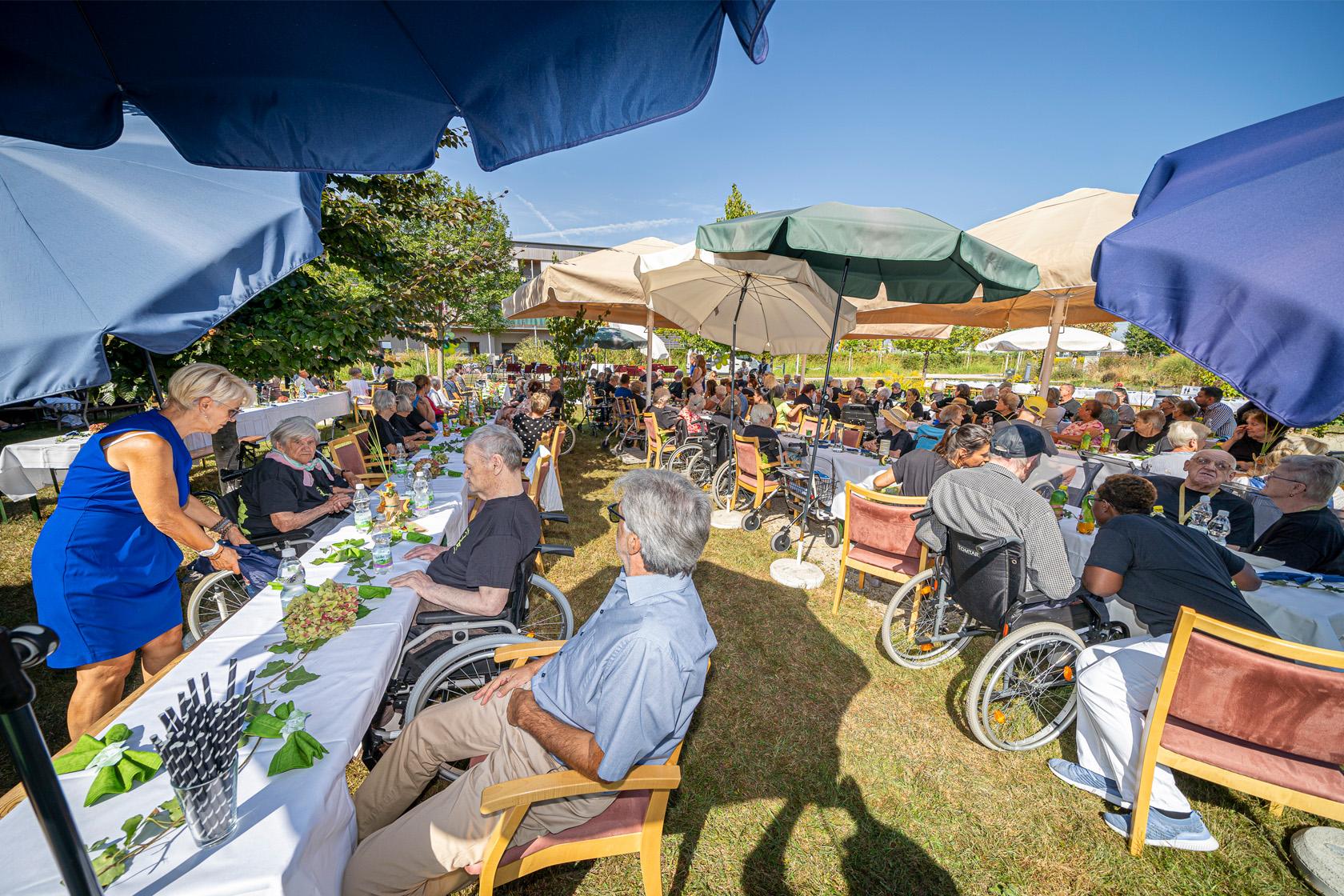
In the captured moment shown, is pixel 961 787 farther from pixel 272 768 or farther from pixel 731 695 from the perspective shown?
pixel 272 768

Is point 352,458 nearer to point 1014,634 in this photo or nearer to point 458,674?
point 458,674

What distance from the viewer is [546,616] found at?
3957 mm

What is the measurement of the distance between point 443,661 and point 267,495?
2407 mm

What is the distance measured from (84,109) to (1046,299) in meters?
8.83

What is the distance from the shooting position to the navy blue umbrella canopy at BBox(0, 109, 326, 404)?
1.90m

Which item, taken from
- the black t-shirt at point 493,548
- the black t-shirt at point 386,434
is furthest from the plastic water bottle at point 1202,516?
the black t-shirt at point 386,434

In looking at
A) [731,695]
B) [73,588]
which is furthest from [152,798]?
[731,695]

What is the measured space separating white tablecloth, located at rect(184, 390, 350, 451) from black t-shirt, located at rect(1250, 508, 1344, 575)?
27.7 ft

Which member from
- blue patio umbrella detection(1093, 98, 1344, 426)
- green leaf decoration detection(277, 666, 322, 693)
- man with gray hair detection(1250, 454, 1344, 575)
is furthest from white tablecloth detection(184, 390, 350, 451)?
man with gray hair detection(1250, 454, 1344, 575)

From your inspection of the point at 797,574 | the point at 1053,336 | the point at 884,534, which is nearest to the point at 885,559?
the point at 884,534

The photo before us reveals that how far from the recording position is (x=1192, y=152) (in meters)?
2.10

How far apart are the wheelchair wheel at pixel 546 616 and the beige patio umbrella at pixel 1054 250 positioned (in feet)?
12.3

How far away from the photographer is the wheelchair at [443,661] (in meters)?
2.16

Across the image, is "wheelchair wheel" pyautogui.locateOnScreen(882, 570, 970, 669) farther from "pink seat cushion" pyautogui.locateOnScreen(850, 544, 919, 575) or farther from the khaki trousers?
the khaki trousers
